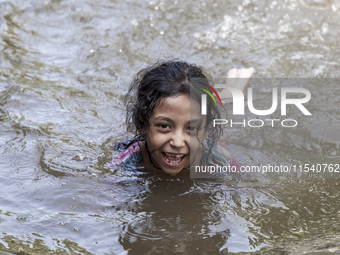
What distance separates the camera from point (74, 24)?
7.09 m

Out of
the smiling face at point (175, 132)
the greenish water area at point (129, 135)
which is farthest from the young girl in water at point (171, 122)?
the greenish water area at point (129, 135)

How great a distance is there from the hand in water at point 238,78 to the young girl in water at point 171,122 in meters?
1.31

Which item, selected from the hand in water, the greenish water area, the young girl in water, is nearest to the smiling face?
the young girl in water

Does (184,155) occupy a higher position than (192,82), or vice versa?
(192,82)

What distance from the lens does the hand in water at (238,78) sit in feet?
17.6

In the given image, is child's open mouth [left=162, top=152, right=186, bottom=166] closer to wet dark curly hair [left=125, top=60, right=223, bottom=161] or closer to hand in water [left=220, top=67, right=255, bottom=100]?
wet dark curly hair [left=125, top=60, right=223, bottom=161]

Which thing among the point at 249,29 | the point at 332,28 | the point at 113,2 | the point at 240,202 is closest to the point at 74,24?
the point at 113,2

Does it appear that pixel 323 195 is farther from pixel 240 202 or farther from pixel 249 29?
pixel 249 29

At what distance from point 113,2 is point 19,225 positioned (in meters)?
5.12

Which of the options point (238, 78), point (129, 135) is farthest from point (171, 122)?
point (238, 78)

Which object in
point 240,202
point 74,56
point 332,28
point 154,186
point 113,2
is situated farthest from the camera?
point 113,2

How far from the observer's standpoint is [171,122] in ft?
11.6

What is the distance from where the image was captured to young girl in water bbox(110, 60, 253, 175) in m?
3.54

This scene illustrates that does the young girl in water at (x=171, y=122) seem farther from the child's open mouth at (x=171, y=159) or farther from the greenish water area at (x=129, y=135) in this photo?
the greenish water area at (x=129, y=135)
